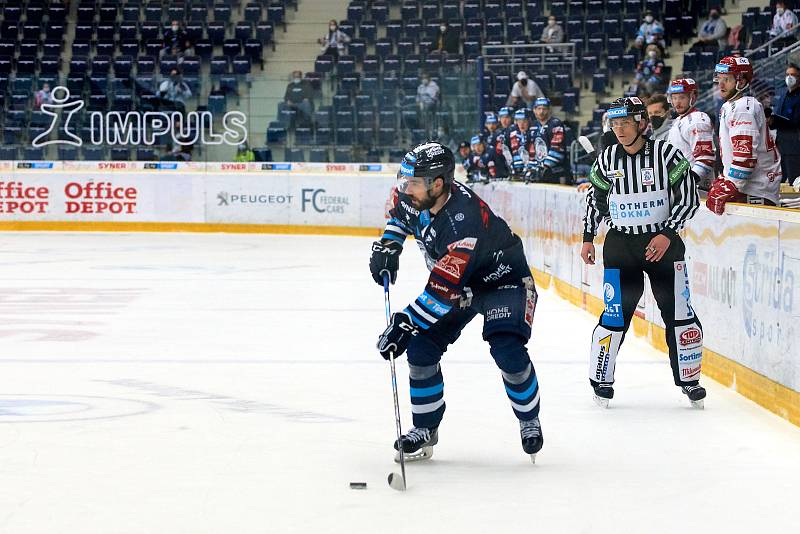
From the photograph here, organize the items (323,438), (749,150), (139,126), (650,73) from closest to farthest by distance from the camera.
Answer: (323,438) → (749,150) → (650,73) → (139,126)

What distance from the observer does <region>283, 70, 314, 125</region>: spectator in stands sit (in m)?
21.4

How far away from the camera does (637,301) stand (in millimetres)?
6785

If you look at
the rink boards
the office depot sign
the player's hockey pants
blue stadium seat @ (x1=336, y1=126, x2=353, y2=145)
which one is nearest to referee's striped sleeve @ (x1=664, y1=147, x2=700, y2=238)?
the rink boards

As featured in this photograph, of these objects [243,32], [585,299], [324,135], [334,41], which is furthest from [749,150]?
[243,32]

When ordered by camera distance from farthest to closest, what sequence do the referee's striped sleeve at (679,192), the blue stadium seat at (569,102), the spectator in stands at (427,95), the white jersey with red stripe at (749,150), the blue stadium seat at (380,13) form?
the blue stadium seat at (380,13), the blue stadium seat at (569,102), the spectator in stands at (427,95), the white jersey with red stripe at (749,150), the referee's striped sleeve at (679,192)

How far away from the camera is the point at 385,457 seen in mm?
5438

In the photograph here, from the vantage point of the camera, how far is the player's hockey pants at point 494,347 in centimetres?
519

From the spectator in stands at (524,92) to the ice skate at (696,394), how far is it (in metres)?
14.1

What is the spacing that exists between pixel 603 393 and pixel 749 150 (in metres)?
1.87

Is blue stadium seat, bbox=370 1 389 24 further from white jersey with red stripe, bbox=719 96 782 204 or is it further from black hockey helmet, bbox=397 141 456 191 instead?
black hockey helmet, bbox=397 141 456 191

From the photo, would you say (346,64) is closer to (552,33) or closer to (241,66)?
(241,66)

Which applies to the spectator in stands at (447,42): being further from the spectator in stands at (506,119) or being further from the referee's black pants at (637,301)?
the referee's black pants at (637,301)

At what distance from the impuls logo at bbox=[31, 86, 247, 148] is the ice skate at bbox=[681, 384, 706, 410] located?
1579 cm

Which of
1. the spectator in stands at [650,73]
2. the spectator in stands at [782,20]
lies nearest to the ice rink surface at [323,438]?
the spectator in stands at [650,73]
